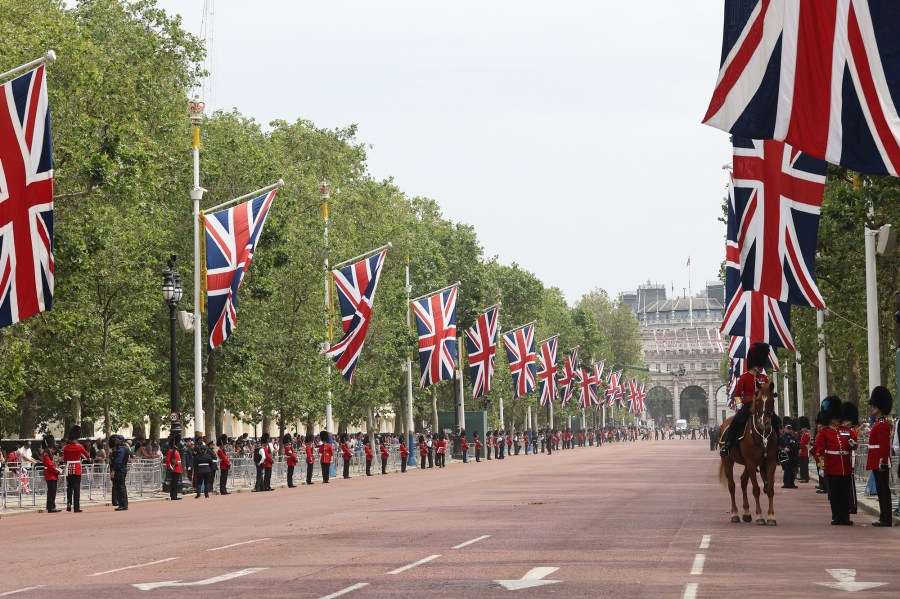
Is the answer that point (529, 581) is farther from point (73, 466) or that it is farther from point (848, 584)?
point (73, 466)

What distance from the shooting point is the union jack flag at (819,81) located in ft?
44.1

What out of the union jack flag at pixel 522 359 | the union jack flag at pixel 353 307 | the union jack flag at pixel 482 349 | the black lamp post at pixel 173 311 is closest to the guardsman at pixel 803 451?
the union jack flag at pixel 353 307

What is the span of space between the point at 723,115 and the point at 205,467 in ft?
93.6

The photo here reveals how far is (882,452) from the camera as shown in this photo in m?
22.1

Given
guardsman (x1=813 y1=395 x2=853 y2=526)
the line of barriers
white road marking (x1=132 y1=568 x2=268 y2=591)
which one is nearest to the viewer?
white road marking (x1=132 y1=568 x2=268 y2=591)

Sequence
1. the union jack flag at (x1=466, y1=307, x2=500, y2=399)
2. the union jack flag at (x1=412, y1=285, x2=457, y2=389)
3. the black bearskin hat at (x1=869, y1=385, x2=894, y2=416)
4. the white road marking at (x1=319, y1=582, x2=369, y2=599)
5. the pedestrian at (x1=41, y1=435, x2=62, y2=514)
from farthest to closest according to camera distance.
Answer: the union jack flag at (x1=466, y1=307, x2=500, y2=399)
the union jack flag at (x1=412, y1=285, x2=457, y2=389)
the pedestrian at (x1=41, y1=435, x2=62, y2=514)
the black bearskin hat at (x1=869, y1=385, x2=894, y2=416)
the white road marking at (x1=319, y1=582, x2=369, y2=599)

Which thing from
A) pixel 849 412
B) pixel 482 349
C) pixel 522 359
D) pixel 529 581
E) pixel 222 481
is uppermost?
pixel 482 349

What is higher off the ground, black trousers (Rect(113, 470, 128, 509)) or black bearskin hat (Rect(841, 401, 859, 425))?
→ black bearskin hat (Rect(841, 401, 859, 425))

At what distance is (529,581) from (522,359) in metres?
62.1

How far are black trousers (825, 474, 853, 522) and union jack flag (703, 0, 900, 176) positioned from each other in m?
10.1

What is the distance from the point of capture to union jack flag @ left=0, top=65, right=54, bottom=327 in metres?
24.9

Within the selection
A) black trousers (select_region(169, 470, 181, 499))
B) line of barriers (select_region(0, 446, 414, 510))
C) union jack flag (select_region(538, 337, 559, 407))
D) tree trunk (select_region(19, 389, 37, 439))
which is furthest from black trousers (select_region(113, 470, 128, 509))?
union jack flag (select_region(538, 337, 559, 407))

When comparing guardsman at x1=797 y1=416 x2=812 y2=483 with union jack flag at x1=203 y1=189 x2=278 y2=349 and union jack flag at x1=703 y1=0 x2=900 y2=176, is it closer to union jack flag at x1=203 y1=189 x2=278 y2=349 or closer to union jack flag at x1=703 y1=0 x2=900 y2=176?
union jack flag at x1=203 y1=189 x2=278 y2=349

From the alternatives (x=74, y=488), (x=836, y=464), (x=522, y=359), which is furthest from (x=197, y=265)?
(x=522, y=359)
